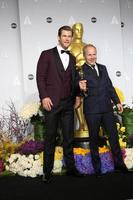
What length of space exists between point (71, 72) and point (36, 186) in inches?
39.6

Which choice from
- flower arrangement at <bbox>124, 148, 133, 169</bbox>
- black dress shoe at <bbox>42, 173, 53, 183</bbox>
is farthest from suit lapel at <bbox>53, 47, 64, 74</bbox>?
flower arrangement at <bbox>124, 148, 133, 169</bbox>

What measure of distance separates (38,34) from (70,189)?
2067 mm

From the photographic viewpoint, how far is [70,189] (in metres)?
3.44

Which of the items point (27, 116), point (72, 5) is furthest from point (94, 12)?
point (27, 116)

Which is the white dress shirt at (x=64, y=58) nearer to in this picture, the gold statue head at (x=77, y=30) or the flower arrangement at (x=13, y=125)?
the gold statue head at (x=77, y=30)

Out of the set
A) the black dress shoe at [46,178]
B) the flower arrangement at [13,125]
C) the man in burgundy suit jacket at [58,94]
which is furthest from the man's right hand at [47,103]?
the flower arrangement at [13,125]

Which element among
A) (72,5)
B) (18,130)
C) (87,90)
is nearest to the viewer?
(87,90)

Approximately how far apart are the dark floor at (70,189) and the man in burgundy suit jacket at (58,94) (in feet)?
0.35

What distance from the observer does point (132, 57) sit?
5.45 m

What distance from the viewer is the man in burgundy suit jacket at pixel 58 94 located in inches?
137

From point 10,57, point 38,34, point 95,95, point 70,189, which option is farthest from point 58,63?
point 10,57

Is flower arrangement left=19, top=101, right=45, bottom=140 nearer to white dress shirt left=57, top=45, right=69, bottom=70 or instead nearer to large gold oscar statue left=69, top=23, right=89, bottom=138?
large gold oscar statue left=69, top=23, right=89, bottom=138

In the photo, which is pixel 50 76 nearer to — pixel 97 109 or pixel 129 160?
pixel 97 109

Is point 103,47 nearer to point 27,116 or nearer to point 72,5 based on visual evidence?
point 72,5
